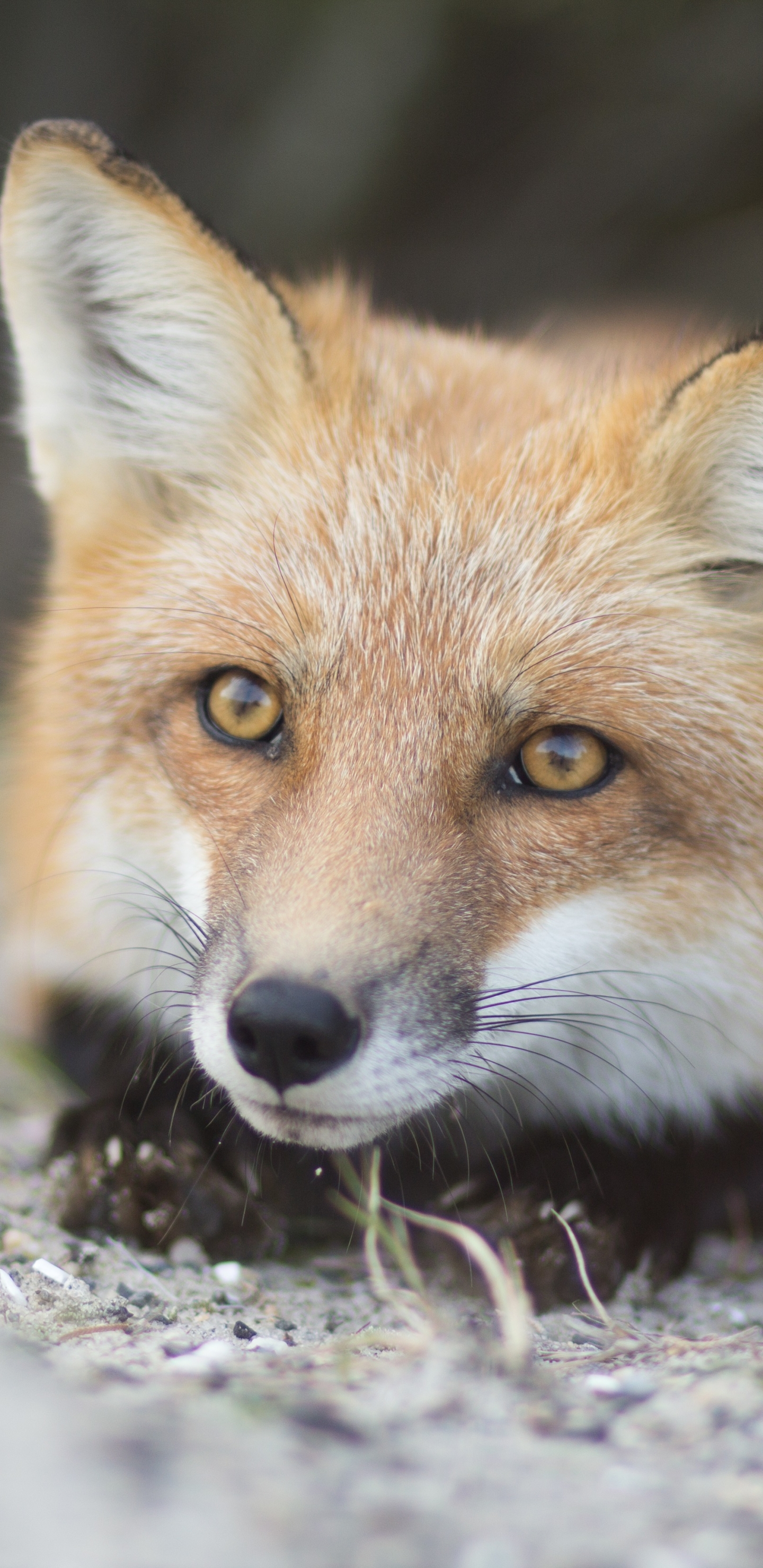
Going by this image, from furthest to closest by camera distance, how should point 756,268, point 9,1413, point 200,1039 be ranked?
point 756,268, point 200,1039, point 9,1413

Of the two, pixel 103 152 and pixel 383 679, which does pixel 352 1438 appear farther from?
pixel 103 152

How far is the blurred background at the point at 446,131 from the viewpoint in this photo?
6418mm

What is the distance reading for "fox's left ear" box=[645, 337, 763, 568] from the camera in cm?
286

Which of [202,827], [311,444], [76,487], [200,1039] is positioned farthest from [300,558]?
[200,1039]

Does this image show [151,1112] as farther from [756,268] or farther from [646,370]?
[756,268]

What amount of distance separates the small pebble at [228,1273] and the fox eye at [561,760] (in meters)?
1.40

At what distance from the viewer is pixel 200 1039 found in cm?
254

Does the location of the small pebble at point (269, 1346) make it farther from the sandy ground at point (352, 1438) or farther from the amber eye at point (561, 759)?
the amber eye at point (561, 759)

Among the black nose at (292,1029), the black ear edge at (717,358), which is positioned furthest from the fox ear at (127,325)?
the black nose at (292,1029)

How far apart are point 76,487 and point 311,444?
2.74 feet

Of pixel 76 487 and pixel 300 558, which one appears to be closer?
pixel 300 558

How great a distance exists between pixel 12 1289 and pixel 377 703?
1534mm

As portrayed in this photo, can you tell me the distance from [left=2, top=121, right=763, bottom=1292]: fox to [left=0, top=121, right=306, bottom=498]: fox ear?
11 mm

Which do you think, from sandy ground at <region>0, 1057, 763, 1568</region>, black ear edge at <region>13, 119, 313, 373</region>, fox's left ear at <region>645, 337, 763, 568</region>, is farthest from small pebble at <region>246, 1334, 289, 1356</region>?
black ear edge at <region>13, 119, 313, 373</region>
